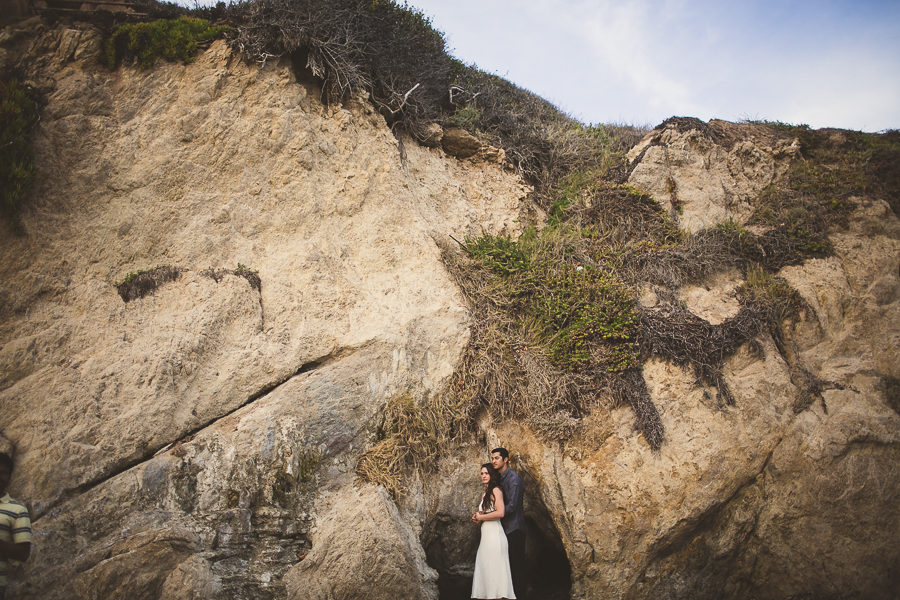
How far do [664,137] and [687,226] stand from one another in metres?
1.96

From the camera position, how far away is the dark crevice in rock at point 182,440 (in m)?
4.19

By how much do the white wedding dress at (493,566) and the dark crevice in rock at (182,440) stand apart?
2.65 meters

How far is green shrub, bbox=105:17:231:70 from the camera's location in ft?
19.9

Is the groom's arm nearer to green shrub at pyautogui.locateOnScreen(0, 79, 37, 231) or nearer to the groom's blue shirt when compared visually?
the groom's blue shirt

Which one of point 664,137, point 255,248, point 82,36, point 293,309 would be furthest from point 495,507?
point 82,36

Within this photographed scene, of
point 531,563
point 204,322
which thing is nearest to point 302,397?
point 204,322

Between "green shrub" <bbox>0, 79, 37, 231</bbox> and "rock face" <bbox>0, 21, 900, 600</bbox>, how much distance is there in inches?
7.2

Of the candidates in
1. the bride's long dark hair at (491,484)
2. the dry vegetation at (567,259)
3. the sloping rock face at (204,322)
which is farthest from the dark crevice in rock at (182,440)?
the bride's long dark hair at (491,484)

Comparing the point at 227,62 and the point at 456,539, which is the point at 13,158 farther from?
the point at 456,539

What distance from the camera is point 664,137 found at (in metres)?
8.47

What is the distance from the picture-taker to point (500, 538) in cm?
496

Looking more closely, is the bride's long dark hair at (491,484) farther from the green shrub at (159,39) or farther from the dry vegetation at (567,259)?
the green shrub at (159,39)

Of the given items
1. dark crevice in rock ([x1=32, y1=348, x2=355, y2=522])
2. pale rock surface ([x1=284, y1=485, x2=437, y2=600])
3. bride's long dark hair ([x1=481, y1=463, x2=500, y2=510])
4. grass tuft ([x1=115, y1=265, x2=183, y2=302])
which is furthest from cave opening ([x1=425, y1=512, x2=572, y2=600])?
grass tuft ([x1=115, y1=265, x2=183, y2=302])

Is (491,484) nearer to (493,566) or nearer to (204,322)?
(493,566)
